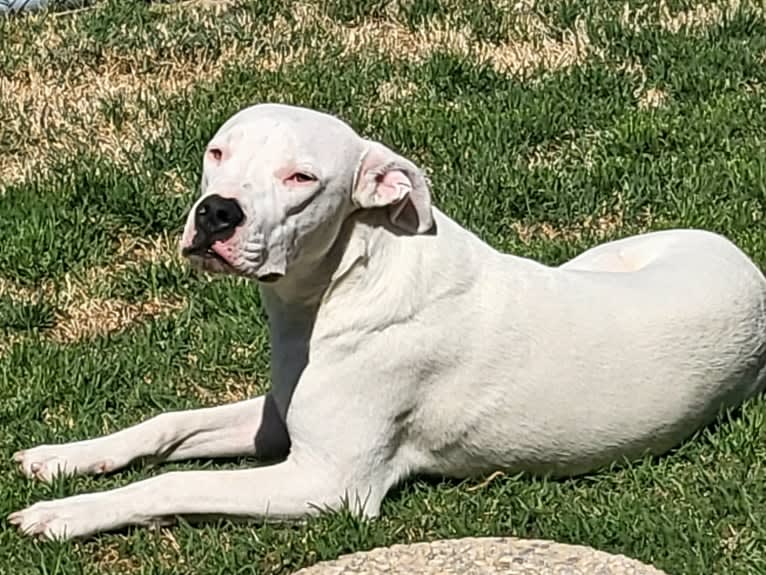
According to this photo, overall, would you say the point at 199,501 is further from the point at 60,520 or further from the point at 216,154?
the point at 216,154

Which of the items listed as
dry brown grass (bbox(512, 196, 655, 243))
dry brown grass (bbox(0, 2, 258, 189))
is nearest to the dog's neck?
dry brown grass (bbox(512, 196, 655, 243))

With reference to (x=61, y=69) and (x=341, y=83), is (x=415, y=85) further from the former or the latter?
(x=61, y=69)

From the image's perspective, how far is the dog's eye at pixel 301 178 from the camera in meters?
4.48

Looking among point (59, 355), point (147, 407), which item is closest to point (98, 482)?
point (147, 407)

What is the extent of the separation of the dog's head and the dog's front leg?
642 mm

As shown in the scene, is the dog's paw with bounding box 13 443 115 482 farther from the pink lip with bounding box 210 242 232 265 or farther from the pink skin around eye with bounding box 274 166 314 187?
the pink skin around eye with bounding box 274 166 314 187

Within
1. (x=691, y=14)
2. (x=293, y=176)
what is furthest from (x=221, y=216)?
(x=691, y=14)

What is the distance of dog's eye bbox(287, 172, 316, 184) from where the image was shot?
4.48 m

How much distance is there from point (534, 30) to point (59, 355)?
3.93 metres

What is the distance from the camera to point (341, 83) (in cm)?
815

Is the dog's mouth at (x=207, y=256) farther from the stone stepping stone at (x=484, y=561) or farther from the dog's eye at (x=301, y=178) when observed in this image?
the stone stepping stone at (x=484, y=561)

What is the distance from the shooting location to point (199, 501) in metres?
4.73

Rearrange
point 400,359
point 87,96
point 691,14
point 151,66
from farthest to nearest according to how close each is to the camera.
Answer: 1. point 691,14
2. point 151,66
3. point 87,96
4. point 400,359

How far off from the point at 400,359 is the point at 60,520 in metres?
1.11
